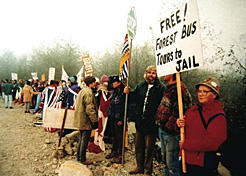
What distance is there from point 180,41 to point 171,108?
3.68 ft

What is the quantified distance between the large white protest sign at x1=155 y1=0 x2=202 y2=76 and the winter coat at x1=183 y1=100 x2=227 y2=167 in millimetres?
561

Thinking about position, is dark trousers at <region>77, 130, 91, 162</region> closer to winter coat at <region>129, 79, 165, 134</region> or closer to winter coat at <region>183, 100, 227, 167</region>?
winter coat at <region>129, 79, 165, 134</region>

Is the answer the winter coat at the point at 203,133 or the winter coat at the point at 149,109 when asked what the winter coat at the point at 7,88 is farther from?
the winter coat at the point at 203,133

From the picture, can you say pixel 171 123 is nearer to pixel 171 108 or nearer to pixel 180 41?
pixel 171 108

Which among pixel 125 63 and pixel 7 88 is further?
pixel 7 88

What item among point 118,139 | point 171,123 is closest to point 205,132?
point 171,123

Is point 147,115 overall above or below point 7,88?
below

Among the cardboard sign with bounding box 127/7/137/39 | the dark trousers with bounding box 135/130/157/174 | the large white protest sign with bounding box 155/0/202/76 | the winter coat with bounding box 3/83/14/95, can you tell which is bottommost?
the dark trousers with bounding box 135/130/157/174

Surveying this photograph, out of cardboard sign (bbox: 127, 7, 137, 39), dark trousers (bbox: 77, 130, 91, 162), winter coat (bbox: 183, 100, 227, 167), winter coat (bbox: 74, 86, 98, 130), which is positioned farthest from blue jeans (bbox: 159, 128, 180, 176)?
cardboard sign (bbox: 127, 7, 137, 39)

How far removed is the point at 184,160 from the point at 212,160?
33 centimetres

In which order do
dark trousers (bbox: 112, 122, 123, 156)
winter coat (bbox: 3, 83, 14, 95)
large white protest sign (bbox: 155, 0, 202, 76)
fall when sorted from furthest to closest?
winter coat (bbox: 3, 83, 14, 95) < dark trousers (bbox: 112, 122, 123, 156) < large white protest sign (bbox: 155, 0, 202, 76)

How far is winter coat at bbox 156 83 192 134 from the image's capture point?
2902mm

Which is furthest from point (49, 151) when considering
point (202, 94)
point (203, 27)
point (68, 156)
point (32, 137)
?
point (203, 27)

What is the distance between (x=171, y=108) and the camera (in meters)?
3.02
